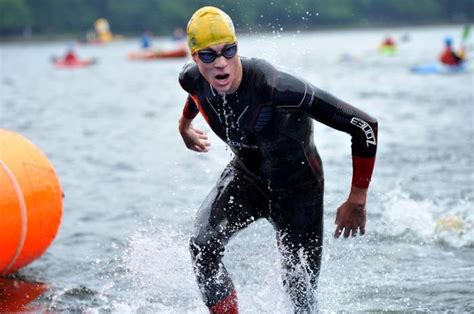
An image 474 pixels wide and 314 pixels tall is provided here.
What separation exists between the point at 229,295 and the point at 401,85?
24.3 metres

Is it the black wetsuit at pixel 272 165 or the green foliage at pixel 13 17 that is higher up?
the black wetsuit at pixel 272 165

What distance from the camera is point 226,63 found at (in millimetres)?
4586

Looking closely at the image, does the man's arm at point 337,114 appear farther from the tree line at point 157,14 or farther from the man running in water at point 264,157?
the tree line at point 157,14

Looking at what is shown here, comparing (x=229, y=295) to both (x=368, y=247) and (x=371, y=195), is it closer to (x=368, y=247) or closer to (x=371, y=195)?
(x=368, y=247)

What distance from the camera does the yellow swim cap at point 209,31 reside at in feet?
15.1

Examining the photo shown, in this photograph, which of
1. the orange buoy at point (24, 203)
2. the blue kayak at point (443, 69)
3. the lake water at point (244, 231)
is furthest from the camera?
the blue kayak at point (443, 69)

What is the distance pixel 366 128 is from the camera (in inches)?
184

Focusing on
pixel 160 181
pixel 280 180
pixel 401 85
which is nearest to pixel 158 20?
pixel 401 85

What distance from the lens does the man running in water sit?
464 cm

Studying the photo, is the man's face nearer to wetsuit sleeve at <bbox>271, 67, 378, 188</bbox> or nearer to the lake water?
wetsuit sleeve at <bbox>271, 67, 378, 188</bbox>

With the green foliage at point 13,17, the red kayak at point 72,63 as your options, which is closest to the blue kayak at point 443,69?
the red kayak at point 72,63

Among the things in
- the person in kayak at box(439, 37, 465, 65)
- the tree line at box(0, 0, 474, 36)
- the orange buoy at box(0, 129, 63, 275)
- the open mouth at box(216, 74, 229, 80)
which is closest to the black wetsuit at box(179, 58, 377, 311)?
the open mouth at box(216, 74, 229, 80)

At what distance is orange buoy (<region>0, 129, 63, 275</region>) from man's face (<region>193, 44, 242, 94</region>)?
101 inches

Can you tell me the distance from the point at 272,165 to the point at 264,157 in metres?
0.07
